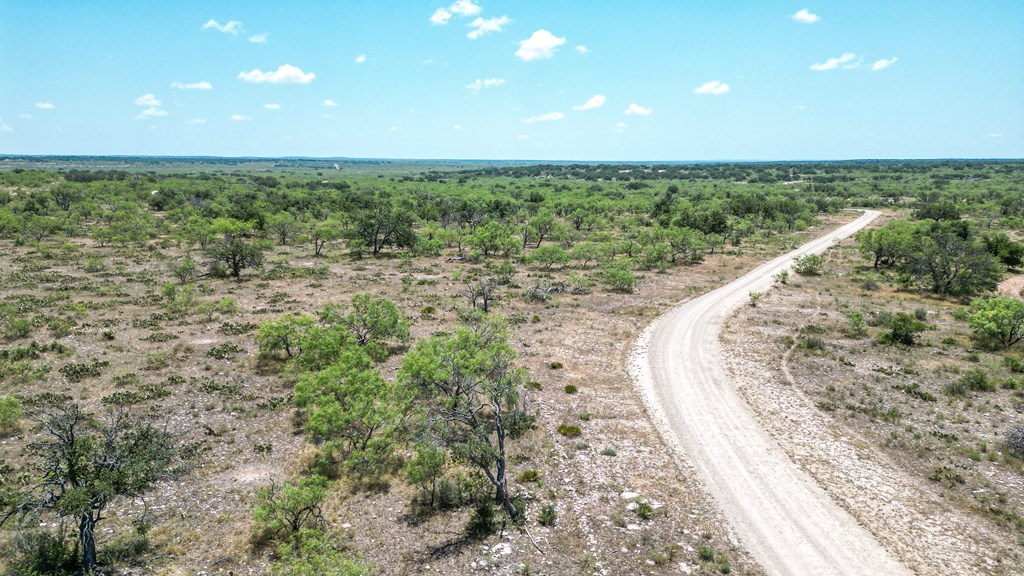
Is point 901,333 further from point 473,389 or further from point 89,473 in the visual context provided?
point 89,473

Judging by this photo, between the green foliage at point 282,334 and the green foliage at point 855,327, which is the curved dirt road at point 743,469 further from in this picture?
the green foliage at point 282,334

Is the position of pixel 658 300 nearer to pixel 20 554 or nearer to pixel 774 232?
pixel 20 554

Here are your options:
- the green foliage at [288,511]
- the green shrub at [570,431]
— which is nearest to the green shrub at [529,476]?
the green shrub at [570,431]

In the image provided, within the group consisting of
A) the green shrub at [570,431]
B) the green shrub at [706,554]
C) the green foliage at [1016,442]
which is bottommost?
the green shrub at [706,554]

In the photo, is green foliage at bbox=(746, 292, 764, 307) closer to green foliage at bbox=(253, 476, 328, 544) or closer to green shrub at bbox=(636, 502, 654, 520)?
green shrub at bbox=(636, 502, 654, 520)

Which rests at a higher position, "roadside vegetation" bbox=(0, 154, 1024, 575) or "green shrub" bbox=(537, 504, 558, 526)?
"roadside vegetation" bbox=(0, 154, 1024, 575)

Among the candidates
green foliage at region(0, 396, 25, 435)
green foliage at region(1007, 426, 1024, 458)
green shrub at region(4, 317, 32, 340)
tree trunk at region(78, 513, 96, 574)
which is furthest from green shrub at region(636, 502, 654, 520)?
green shrub at region(4, 317, 32, 340)
